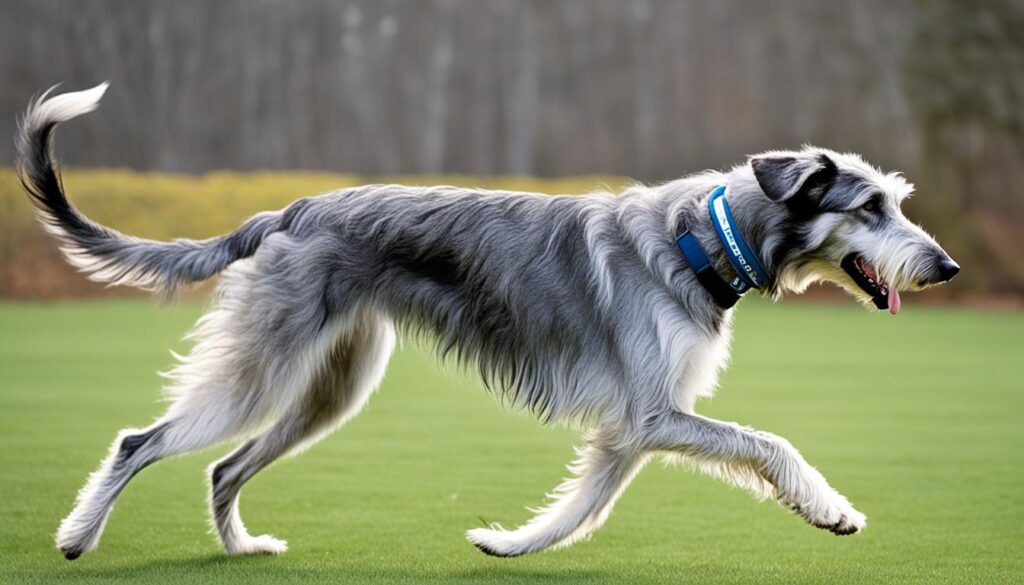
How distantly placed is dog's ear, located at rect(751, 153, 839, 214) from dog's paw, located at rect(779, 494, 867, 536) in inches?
43.4

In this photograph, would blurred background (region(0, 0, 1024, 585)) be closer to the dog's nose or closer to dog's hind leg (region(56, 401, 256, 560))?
dog's hind leg (region(56, 401, 256, 560))

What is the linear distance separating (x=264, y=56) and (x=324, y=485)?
850 inches

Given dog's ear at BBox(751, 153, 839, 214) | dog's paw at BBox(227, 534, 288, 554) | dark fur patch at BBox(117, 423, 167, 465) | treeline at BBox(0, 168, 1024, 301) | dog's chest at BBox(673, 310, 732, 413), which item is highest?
dog's ear at BBox(751, 153, 839, 214)

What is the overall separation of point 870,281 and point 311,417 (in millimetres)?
2367

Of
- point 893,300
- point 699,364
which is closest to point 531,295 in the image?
point 699,364

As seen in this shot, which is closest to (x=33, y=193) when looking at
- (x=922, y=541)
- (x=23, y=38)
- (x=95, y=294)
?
(x=922, y=541)

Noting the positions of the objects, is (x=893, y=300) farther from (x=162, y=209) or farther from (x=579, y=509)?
(x=162, y=209)

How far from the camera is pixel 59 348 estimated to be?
13508mm

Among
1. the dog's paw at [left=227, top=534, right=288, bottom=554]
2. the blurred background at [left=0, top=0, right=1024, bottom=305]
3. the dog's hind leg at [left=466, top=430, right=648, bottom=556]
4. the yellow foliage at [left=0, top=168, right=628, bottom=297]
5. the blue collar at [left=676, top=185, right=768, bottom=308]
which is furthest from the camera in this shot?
the blurred background at [left=0, top=0, right=1024, bottom=305]

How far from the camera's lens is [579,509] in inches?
205

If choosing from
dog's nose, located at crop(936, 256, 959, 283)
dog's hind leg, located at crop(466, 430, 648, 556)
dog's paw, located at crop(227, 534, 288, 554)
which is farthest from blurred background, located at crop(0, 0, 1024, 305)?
dog's nose, located at crop(936, 256, 959, 283)

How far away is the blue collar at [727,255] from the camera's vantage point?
5.07m

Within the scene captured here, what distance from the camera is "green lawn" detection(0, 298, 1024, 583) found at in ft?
→ 16.8

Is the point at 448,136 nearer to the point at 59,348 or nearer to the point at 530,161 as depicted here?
the point at 530,161
